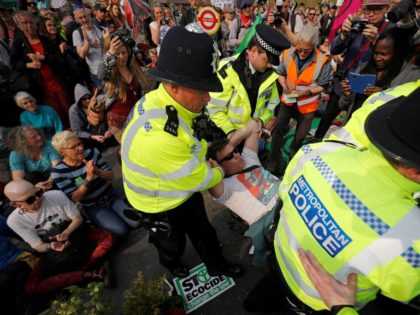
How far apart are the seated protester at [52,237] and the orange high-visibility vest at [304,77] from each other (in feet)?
10.9

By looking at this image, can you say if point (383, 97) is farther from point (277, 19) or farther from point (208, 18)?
point (208, 18)

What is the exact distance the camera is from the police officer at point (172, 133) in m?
1.59

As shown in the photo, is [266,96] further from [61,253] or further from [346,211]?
[61,253]

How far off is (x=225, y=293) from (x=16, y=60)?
5.13 meters

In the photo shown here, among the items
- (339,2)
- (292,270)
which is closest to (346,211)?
(292,270)

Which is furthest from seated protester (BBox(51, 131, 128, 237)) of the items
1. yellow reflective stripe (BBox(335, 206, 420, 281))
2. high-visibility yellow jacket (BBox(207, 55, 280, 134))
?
yellow reflective stripe (BBox(335, 206, 420, 281))

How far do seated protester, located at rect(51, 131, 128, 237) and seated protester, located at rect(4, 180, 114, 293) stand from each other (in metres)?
0.28

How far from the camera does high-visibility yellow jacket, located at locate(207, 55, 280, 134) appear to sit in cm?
→ 269

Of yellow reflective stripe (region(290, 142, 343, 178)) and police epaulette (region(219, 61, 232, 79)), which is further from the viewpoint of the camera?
police epaulette (region(219, 61, 232, 79))

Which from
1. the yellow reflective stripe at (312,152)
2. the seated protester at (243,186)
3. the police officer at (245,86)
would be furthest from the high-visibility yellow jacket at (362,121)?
the police officer at (245,86)

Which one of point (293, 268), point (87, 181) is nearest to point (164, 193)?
point (293, 268)

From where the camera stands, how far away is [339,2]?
16.3 feet

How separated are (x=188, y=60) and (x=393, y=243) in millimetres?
1411

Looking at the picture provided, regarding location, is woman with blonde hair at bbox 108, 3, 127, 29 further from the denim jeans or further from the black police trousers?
the black police trousers
